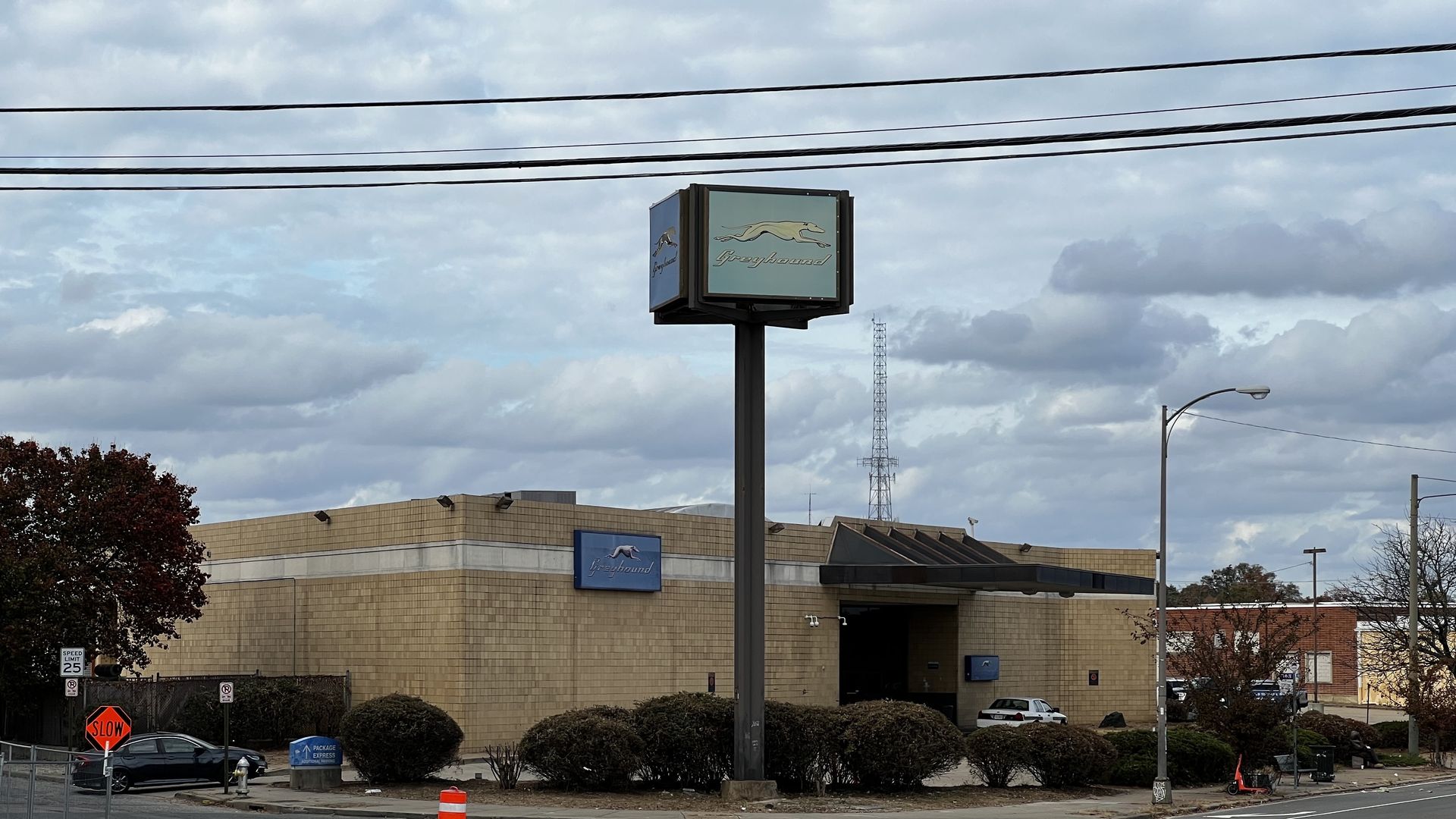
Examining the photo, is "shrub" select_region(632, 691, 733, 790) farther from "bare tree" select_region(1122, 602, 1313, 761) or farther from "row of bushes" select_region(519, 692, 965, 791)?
"bare tree" select_region(1122, 602, 1313, 761)

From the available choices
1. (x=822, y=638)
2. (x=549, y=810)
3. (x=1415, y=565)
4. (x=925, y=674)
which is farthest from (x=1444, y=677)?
(x=549, y=810)

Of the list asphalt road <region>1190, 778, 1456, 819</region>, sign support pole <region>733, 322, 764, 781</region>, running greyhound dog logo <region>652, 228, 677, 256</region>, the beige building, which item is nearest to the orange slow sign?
sign support pole <region>733, 322, 764, 781</region>

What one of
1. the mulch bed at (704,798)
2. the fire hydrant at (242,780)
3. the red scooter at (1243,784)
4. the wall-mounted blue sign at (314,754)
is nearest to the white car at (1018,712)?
the red scooter at (1243,784)

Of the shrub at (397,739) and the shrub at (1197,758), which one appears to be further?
the shrub at (1197,758)

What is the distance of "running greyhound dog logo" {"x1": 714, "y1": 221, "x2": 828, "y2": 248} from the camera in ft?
108

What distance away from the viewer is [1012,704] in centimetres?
5406

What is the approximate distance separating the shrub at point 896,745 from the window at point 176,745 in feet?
50.6

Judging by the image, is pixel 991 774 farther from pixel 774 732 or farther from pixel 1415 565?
pixel 1415 565

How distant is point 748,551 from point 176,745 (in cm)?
1461

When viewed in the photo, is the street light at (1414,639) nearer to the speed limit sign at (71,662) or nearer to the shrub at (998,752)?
the shrub at (998,752)

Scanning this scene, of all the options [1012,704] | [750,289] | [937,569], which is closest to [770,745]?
[750,289]

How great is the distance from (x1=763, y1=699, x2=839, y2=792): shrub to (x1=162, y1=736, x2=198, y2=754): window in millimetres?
13843

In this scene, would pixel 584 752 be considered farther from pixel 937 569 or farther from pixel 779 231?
pixel 937 569

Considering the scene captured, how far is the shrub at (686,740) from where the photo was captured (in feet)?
110
